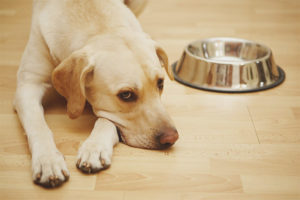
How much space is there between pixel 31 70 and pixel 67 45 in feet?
1.16

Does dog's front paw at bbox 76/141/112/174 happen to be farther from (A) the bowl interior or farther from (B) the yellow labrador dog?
(A) the bowl interior

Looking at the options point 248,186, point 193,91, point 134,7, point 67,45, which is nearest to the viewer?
point 248,186

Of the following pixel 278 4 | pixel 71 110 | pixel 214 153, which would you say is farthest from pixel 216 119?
pixel 278 4

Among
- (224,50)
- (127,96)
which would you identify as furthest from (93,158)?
(224,50)

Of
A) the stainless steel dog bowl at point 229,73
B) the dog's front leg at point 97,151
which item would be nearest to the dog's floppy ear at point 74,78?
the dog's front leg at point 97,151

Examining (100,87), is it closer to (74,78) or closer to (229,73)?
(74,78)

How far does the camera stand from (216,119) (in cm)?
209

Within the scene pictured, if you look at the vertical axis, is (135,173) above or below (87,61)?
below

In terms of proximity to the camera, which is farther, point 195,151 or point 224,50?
point 224,50

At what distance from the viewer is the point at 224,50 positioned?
2926mm

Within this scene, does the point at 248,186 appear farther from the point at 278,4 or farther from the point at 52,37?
the point at 278,4

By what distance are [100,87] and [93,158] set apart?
1.18ft

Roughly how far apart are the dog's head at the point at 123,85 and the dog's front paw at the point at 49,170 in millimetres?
315

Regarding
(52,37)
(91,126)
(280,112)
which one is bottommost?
(91,126)
